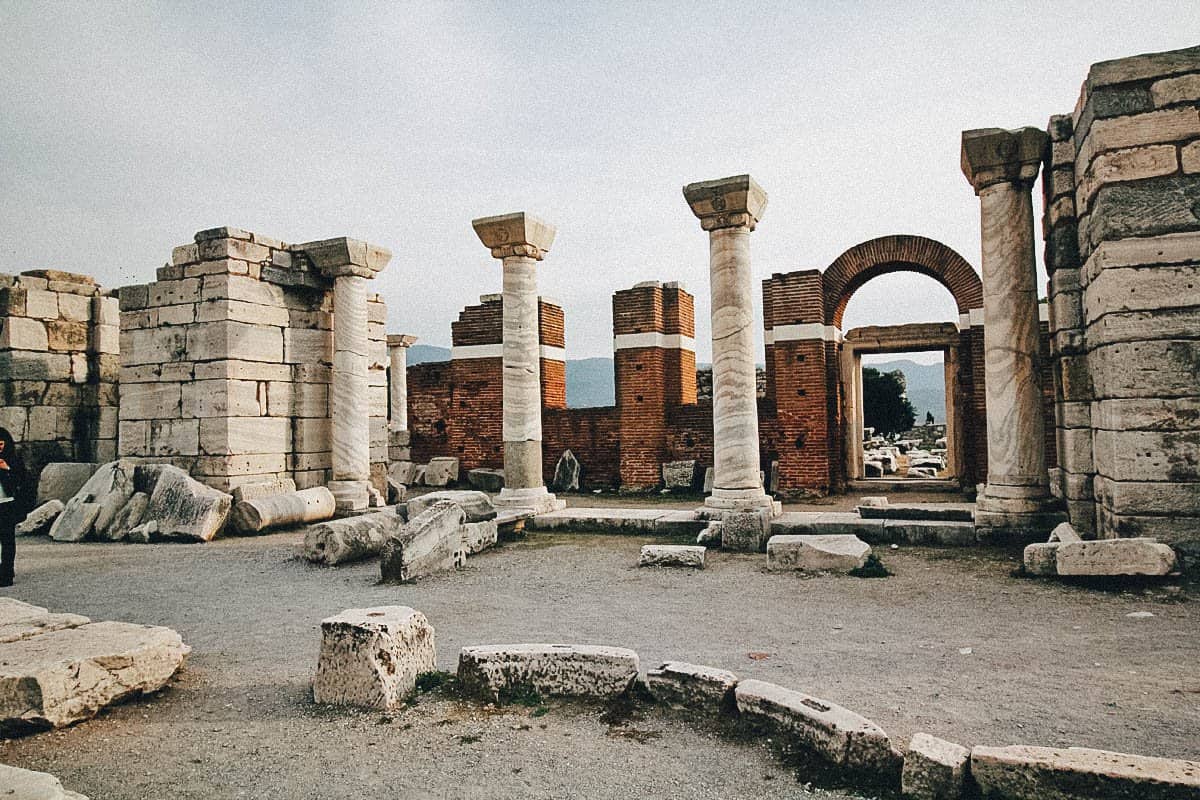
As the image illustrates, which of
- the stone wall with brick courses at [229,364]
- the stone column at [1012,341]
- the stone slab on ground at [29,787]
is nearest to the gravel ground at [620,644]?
the stone slab on ground at [29,787]

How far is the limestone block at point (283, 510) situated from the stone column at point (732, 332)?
5667 millimetres

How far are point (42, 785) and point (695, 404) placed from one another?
13762 mm

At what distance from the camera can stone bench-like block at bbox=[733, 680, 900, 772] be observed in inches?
120

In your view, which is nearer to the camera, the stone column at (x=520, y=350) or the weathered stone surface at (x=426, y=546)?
the weathered stone surface at (x=426, y=546)

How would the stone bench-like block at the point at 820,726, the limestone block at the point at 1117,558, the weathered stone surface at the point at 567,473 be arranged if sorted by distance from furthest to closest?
the weathered stone surface at the point at 567,473
the limestone block at the point at 1117,558
the stone bench-like block at the point at 820,726

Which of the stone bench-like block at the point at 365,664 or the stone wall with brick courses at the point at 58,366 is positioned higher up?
the stone wall with brick courses at the point at 58,366

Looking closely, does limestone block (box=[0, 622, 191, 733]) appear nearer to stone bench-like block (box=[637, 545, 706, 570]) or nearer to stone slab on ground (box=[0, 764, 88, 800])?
stone slab on ground (box=[0, 764, 88, 800])

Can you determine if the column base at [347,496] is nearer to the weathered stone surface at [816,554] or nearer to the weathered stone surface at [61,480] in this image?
the weathered stone surface at [61,480]

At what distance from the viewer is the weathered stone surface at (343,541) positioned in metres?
8.13

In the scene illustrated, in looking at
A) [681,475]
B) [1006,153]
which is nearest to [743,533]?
[1006,153]

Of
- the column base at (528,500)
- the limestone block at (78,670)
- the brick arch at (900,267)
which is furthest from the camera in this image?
the brick arch at (900,267)

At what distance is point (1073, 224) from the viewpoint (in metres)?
7.98

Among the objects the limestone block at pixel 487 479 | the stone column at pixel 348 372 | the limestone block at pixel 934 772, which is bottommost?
the limestone block at pixel 934 772

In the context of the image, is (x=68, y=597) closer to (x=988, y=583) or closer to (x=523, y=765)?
(x=523, y=765)
